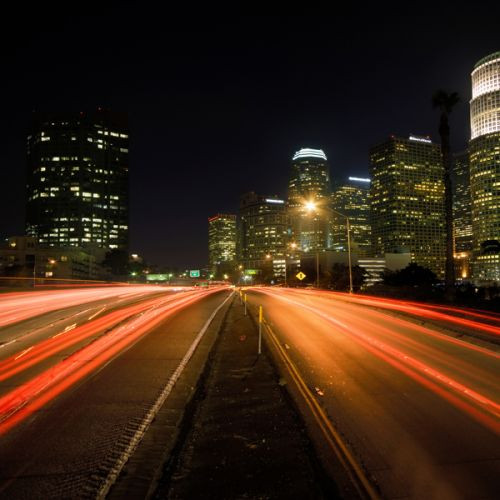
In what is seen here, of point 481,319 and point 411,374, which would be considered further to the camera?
point 481,319

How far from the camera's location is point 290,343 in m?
17.4

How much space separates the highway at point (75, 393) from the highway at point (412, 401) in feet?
11.9

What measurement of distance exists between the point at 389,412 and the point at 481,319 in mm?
16146

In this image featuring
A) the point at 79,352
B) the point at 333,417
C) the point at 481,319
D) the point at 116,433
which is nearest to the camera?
the point at 116,433

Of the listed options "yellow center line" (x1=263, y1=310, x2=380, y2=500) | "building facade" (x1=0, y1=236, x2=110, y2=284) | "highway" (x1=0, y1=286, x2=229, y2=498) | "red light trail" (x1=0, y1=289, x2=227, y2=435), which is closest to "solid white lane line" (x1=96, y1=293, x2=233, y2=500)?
"highway" (x1=0, y1=286, x2=229, y2=498)

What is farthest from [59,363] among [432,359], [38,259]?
[38,259]

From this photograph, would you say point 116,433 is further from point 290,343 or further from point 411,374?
point 290,343

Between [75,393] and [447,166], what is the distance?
3196 cm

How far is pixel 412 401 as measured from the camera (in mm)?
9406

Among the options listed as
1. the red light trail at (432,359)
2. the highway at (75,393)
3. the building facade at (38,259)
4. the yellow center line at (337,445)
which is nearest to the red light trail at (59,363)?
the highway at (75,393)

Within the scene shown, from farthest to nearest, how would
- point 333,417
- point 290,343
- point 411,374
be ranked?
point 290,343
point 411,374
point 333,417

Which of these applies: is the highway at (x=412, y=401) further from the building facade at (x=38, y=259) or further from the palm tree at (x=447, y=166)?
the building facade at (x=38, y=259)

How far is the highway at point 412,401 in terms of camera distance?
6.14m

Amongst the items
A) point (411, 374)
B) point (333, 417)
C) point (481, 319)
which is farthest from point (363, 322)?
point (333, 417)
